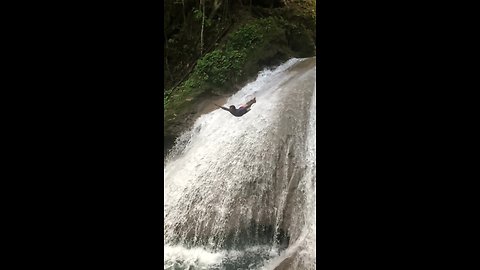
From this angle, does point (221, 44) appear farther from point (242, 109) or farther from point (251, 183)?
point (251, 183)

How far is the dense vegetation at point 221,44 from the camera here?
300 cm

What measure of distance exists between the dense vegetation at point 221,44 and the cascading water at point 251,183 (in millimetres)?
90

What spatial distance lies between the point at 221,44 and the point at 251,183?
78 centimetres

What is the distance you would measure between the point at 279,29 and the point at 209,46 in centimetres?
40

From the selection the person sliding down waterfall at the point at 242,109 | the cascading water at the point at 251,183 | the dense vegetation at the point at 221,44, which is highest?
the dense vegetation at the point at 221,44

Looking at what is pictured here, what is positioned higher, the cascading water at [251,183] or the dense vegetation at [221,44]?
the dense vegetation at [221,44]

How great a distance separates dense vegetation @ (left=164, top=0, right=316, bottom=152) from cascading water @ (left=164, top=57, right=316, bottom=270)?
0.09 metres

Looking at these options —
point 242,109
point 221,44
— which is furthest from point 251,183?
point 221,44

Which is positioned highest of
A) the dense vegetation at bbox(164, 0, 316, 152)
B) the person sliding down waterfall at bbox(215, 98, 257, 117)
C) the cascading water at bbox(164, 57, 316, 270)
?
the dense vegetation at bbox(164, 0, 316, 152)

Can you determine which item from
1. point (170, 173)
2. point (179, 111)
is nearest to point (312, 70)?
point (179, 111)

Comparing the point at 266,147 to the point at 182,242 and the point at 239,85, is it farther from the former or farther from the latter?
the point at 182,242

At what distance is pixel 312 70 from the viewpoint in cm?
299

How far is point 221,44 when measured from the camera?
9.91 feet

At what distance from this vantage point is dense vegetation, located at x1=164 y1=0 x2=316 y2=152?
9.86ft
